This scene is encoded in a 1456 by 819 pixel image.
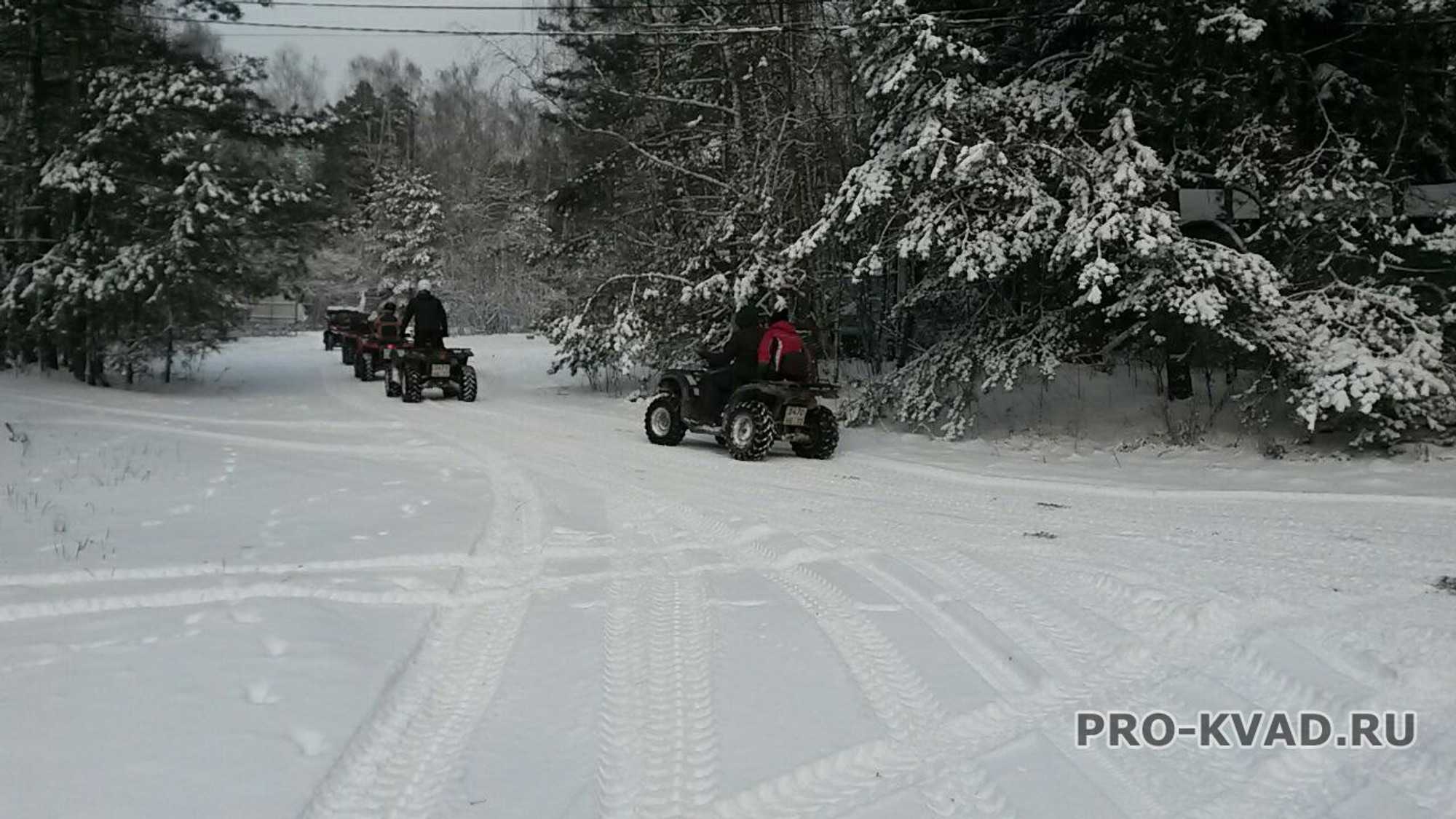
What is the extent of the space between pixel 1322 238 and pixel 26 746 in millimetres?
11225

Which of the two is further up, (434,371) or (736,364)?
(736,364)

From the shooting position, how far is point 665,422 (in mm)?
10875

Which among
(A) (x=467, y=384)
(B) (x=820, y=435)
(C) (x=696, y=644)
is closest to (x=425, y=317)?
(A) (x=467, y=384)

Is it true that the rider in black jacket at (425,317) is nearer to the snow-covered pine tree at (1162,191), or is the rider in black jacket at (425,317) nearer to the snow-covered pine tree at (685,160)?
the snow-covered pine tree at (685,160)

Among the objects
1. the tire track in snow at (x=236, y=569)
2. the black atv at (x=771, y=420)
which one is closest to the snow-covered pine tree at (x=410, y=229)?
the black atv at (x=771, y=420)

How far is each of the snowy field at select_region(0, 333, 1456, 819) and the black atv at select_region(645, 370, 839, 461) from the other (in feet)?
6.20

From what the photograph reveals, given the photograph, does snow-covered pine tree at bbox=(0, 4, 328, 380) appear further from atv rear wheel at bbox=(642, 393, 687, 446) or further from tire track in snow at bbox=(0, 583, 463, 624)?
tire track in snow at bbox=(0, 583, 463, 624)

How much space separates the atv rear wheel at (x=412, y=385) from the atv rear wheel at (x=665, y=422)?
5.87 meters

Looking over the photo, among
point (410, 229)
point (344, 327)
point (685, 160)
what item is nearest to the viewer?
point (685, 160)

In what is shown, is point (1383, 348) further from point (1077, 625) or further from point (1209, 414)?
point (1077, 625)

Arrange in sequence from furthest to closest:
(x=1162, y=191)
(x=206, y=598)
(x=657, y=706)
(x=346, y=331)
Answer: (x=346, y=331) → (x=1162, y=191) → (x=206, y=598) → (x=657, y=706)

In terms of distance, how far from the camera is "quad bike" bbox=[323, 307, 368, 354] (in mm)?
24125

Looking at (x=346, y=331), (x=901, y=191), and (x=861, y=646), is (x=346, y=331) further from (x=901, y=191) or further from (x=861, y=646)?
(x=861, y=646)

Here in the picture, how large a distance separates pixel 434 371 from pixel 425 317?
911mm
